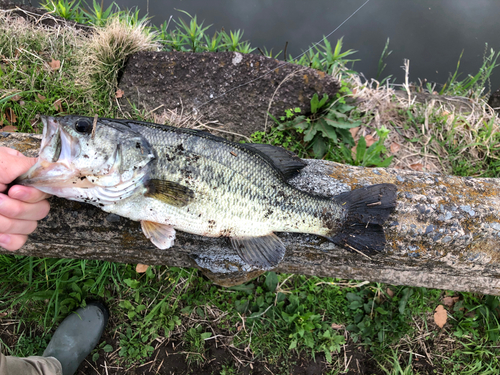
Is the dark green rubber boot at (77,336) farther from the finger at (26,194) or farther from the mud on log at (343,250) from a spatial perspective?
the finger at (26,194)

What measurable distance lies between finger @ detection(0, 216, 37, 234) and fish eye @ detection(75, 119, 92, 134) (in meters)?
0.76

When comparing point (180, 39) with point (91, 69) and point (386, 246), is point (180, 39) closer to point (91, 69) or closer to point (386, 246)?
point (91, 69)

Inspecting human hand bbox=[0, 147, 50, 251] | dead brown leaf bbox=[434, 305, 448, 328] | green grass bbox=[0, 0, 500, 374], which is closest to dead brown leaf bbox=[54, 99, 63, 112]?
green grass bbox=[0, 0, 500, 374]

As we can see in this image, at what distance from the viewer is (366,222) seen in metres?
2.28

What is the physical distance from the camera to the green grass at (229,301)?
336cm

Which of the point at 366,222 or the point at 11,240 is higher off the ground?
the point at 366,222

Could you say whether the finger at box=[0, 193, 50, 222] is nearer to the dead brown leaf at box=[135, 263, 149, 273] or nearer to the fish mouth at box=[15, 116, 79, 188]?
the fish mouth at box=[15, 116, 79, 188]

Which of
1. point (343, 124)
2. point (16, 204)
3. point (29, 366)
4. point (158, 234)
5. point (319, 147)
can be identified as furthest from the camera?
point (319, 147)

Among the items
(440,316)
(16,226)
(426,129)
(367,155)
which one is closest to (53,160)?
(16,226)

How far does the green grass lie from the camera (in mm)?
3361

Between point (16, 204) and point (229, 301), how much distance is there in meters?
2.46

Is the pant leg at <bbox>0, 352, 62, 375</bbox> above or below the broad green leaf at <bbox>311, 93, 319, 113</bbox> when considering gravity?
below

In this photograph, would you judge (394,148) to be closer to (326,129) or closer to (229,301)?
(326,129)

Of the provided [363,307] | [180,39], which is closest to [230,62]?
[180,39]
